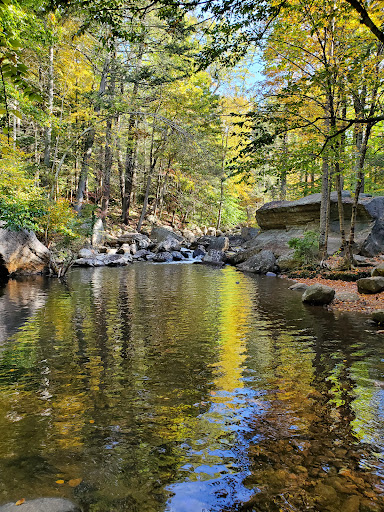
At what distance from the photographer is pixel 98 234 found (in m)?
20.8

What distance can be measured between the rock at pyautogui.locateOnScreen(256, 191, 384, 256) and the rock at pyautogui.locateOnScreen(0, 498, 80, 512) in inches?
578

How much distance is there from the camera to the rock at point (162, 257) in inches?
779

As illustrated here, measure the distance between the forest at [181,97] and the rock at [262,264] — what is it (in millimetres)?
3055

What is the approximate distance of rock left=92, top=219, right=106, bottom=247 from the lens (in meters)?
20.2

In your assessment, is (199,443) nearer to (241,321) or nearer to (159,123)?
(241,321)

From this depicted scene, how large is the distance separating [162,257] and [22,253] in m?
8.96

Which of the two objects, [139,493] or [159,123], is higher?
[159,123]

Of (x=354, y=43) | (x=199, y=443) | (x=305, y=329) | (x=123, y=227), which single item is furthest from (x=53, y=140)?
(x=199, y=443)

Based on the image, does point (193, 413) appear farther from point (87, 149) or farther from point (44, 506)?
point (87, 149)

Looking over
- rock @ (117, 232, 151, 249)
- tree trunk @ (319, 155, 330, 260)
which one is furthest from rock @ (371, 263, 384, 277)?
rock @ (117, 232, 151, 249)

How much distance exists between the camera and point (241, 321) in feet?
21.9

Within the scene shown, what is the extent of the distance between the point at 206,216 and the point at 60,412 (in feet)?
107

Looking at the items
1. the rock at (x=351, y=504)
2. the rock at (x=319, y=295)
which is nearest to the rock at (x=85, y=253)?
the rock at (x=319, y=295)

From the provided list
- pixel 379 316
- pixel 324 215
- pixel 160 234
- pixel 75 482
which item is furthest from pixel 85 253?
pixel 75 482
